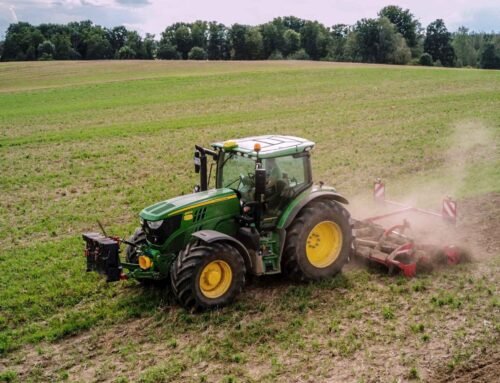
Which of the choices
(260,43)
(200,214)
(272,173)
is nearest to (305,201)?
(272,173)

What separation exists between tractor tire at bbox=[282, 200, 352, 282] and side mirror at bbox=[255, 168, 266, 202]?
844 millimetres

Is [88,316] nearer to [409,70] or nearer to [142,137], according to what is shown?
[142,137]

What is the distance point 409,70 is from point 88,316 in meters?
49.1

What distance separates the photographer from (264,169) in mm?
8984

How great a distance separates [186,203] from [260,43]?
111 m

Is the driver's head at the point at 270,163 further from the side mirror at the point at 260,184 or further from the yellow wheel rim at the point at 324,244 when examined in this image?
the yellow wheel rim at the point at 324,244

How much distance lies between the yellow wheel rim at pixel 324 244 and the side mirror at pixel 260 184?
4.22 ft

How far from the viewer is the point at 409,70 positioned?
52625 millimetres

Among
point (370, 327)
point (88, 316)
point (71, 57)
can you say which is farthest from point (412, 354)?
point (71, 57)

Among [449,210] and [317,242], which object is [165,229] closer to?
[317,242]

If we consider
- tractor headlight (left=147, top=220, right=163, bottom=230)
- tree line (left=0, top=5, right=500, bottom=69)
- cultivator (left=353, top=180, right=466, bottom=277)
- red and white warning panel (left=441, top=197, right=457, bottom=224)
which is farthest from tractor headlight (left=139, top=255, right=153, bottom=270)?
tree line (left=0, top=5, right=500, bottom=69)

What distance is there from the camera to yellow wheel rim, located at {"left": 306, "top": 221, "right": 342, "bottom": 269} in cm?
965

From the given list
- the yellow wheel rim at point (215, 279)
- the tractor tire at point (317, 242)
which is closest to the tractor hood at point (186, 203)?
the yellow wheel rim at point (215, 279)

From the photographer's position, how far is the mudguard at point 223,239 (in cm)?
836
